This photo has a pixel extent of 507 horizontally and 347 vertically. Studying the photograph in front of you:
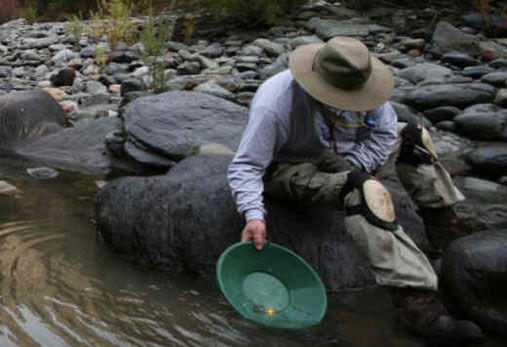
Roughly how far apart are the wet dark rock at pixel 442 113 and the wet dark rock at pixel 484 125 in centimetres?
25

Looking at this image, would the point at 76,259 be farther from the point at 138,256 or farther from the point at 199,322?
the point at 199,322

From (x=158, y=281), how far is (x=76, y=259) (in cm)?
50

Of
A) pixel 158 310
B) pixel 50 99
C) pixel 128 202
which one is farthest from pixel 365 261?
pixel 50 99

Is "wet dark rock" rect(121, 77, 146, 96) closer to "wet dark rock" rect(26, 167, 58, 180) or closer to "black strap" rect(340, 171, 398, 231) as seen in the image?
"wet dark rock" rect(26, 167, 58, 180)

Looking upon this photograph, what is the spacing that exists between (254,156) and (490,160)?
262 cm

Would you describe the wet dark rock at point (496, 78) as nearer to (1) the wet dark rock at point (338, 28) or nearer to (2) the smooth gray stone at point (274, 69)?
(2) the smooth gray stone at point (274, 69)

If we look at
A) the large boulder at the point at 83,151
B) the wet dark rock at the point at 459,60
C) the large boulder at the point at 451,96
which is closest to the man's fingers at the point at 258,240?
the large boulder at the point at 83,151

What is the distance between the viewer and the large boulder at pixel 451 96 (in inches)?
220

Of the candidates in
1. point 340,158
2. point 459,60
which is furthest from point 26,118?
point 459,60

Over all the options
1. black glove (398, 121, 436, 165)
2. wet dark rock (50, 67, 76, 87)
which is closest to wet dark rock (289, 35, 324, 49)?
wet dark rock (50, 67, 76, 87)

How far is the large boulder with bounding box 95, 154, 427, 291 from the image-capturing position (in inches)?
118

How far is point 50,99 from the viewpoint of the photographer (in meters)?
6.01

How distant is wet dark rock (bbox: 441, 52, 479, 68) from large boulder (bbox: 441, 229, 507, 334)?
190 inches

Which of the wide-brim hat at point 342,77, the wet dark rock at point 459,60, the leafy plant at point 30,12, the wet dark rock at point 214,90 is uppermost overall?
the wide-brim hat at point 342,77
